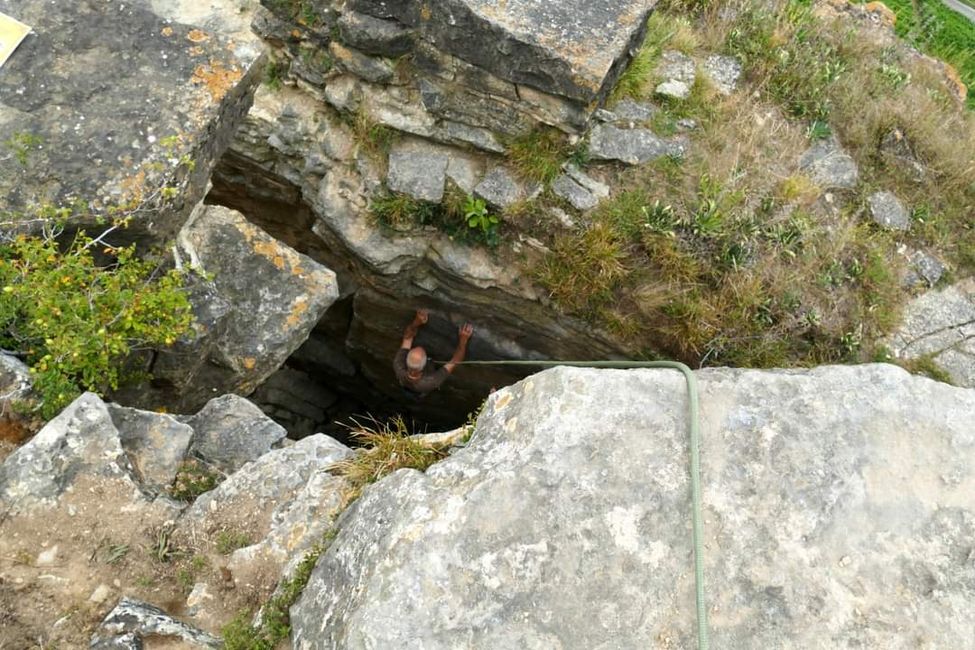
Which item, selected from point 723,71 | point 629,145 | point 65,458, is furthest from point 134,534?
point 723,71

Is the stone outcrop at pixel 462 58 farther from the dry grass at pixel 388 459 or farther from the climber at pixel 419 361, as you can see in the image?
the dry grass at pixel 388 459

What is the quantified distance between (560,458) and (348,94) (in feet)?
14.9

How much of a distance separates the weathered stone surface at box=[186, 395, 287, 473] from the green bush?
607mm

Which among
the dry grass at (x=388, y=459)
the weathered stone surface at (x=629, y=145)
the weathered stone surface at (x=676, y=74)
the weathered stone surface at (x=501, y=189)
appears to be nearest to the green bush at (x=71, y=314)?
the dry grass at (x=388, y=459)

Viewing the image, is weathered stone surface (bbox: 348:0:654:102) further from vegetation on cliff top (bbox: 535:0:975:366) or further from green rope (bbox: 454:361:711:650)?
green rope (bbox: 454:361:711:650)

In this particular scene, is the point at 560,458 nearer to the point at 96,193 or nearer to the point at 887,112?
the point at 96,193

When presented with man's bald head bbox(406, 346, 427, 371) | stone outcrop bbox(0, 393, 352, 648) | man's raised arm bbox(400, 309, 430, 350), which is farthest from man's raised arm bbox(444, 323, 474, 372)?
stone outcrop bbox(0, 393, 352, 648)

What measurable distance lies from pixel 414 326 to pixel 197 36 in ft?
11.4

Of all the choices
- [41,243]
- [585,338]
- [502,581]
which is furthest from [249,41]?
[502,581]

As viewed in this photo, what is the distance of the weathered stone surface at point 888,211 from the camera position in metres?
6.81

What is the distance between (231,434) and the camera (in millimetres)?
4641

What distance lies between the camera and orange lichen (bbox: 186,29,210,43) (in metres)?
5.19

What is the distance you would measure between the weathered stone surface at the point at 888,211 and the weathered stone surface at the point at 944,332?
694 mm

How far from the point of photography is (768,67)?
23.4 ft
